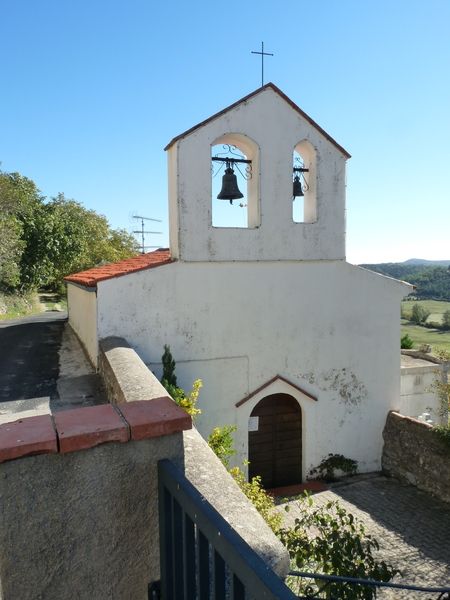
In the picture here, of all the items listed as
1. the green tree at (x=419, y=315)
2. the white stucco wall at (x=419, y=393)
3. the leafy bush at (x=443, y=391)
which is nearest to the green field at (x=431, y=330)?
the green tree at (x=419, y=315)

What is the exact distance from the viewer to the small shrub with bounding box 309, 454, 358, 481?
10.4m

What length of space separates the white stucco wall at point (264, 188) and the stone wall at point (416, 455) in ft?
14.6

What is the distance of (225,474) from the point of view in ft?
10.5

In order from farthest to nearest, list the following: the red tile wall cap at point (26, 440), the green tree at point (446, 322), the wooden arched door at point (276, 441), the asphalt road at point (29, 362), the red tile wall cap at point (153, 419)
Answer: the green tree at point (446, 322)
the wooden arched door at point (276, 441)
the asphalt road at point (29, 362)
the red tile wall cap at point (153, 419)
the red tile wall cap at point (26, 440)

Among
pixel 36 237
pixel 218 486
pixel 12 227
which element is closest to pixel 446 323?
pixel 36 237

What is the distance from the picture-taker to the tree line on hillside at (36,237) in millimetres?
26969

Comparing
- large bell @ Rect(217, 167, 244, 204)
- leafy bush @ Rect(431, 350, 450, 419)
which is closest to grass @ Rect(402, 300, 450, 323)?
leafy bush @ Rect(431, 350, 450, 419)

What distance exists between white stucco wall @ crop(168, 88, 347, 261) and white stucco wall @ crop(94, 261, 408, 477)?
399 millimetres

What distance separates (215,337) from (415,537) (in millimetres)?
5431

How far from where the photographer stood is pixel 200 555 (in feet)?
5.50

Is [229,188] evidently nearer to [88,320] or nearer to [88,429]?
[88,320]

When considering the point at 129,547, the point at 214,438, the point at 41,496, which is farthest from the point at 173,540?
the point at 214,438

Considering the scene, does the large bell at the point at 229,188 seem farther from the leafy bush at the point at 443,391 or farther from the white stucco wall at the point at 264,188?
the leafy bush at the point at 443,391

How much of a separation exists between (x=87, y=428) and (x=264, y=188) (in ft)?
26.6
